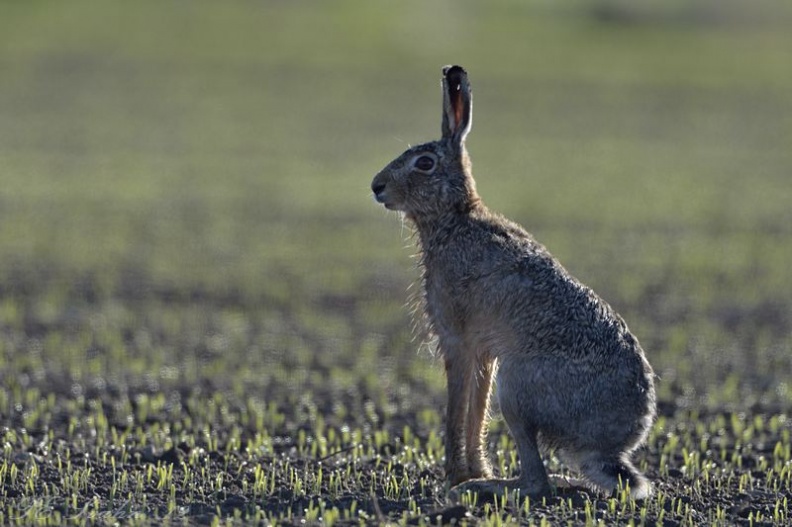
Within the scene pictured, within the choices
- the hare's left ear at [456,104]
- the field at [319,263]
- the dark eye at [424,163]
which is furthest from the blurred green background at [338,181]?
the hare's left ear at [456,104]

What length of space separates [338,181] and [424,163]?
18.9m

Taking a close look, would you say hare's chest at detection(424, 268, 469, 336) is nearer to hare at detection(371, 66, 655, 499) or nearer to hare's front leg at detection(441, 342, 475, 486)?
hare at detection(371, 66, 655, 499)

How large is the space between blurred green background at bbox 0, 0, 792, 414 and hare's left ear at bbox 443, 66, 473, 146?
3369 mm

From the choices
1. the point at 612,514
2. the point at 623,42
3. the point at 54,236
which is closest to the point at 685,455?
the point at 612,514

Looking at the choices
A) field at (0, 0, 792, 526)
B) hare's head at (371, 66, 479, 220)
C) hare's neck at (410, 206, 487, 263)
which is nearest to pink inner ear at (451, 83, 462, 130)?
hare's head at (371, 66, 479, 220)

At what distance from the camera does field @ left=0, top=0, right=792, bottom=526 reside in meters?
8.62

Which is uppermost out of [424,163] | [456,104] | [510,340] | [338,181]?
[338,181]

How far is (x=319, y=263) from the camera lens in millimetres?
18609

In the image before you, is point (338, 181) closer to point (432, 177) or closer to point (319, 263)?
point (319, 263)

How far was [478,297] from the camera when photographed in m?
8.42

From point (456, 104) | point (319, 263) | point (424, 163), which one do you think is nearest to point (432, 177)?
point (424, 163)

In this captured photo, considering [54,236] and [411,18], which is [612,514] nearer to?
[54,236]

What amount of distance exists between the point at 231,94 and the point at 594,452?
3504 centimetres

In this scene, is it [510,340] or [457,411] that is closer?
[510,340]
